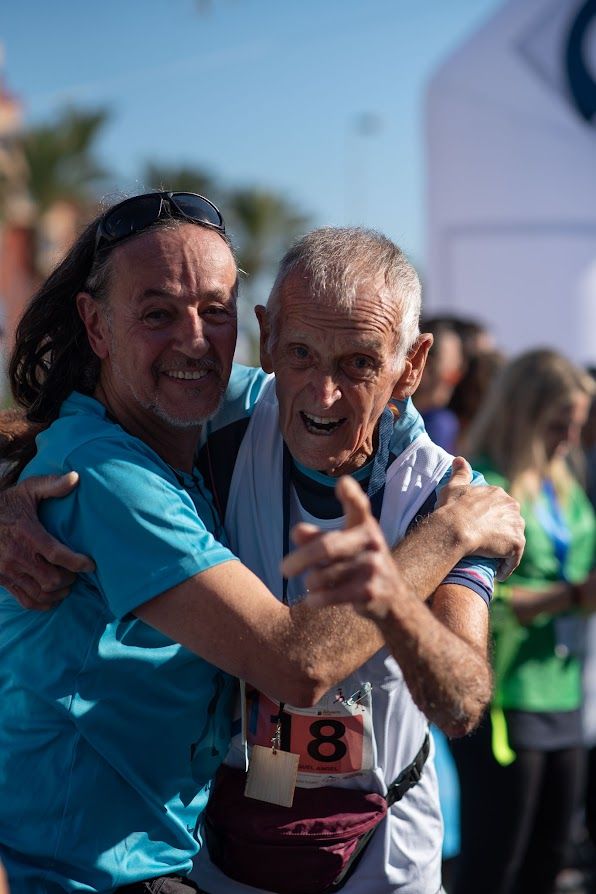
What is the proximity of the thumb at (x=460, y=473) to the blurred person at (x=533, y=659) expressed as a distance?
5.61ft

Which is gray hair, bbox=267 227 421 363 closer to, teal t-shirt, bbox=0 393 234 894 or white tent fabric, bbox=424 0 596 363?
teal t-shirt, bbox=0 393 234 894

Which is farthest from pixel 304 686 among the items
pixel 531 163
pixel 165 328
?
pixel 531 163

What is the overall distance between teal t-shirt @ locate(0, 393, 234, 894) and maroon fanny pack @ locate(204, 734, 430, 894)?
Result: 0.19 m

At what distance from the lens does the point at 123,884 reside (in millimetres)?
A: 1987

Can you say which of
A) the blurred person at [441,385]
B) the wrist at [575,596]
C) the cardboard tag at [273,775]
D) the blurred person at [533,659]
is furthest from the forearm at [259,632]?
the blurred person at [441,385]

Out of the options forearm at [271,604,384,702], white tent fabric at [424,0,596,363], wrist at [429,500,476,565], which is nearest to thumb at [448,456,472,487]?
wrist at [429,500,476,565]

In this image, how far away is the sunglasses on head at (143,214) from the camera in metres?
2.17

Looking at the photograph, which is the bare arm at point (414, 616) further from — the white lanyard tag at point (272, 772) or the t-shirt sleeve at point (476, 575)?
the white lanyard tag at point (272, 772)

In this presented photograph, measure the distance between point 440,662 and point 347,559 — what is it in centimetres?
38

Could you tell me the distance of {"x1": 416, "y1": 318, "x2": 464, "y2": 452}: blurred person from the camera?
5.19 m

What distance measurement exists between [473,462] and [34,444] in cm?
227

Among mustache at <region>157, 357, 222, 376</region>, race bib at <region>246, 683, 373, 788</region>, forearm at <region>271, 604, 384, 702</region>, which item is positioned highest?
mustache at <region>157, 357, 222, 376</region>

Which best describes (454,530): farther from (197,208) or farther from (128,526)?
(197,208)

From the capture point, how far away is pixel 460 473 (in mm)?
2230
